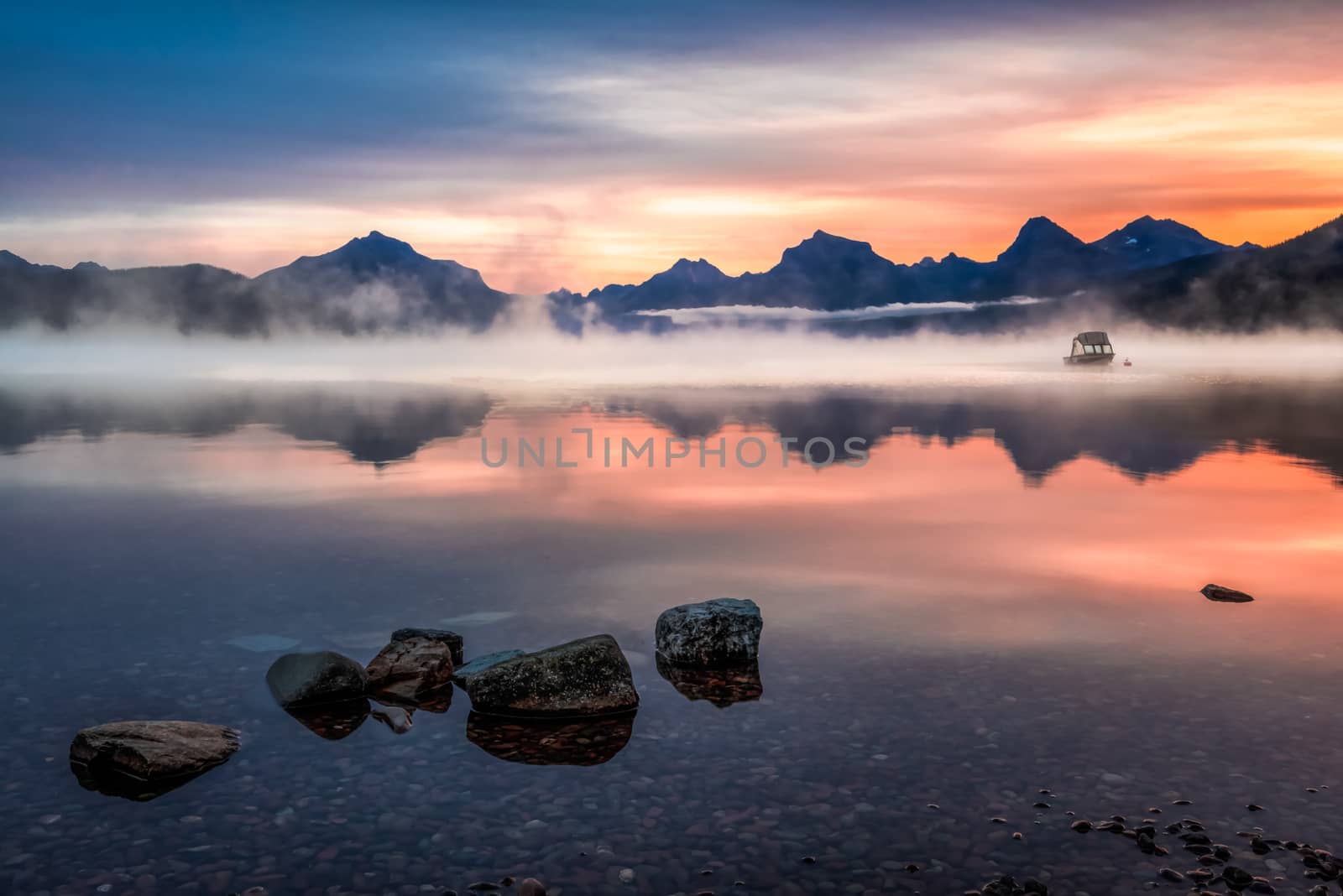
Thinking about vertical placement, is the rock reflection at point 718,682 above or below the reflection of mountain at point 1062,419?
above

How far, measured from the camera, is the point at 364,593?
→ 2058 cm

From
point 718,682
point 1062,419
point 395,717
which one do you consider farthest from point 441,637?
point 1062,419

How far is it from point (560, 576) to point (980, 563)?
8960 mm

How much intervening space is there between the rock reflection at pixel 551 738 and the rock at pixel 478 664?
0.96m

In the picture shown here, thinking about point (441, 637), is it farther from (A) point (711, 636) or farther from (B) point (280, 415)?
(B) point (280, 415)

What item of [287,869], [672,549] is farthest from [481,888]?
[672,549]

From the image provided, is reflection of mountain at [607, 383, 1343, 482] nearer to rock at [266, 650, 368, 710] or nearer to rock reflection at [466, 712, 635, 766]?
rock reflection at [466, 712, 635, 766]

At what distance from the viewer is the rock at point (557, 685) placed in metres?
14.7

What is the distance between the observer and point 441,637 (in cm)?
1680

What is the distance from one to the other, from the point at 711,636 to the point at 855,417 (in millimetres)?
52478

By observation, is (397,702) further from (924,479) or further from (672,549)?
(924,479)

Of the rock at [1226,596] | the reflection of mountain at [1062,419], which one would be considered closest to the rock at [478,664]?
the rock at [1226,596]

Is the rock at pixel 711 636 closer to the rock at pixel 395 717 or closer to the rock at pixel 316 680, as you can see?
the rock at pixel 395 717

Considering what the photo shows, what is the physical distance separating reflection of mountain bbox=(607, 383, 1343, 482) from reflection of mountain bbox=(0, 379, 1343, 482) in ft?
0.40
